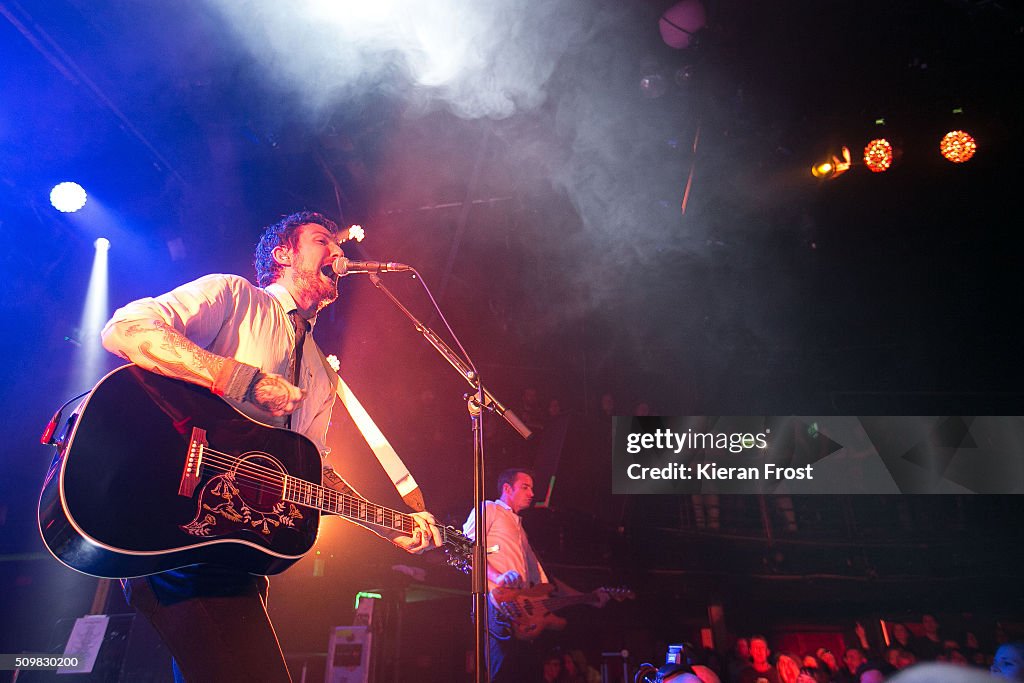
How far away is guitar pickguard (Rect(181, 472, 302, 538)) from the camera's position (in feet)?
6.39

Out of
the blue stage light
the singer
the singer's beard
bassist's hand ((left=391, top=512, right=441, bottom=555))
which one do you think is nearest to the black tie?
the singer

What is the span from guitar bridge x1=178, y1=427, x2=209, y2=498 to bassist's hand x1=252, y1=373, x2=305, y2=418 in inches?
12.0

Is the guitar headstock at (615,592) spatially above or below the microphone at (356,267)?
below

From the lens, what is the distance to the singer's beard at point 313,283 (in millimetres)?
3082

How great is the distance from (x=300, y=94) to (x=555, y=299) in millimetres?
3432

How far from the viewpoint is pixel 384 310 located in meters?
5.49

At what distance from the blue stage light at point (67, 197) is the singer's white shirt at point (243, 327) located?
2151 mm

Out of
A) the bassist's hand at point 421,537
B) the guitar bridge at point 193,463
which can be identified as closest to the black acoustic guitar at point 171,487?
the guitar bridge at point 193,463

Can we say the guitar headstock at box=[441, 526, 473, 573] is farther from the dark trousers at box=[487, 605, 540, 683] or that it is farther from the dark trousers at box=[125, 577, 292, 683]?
the dark trousers at box=[487, 605, 540, 683]

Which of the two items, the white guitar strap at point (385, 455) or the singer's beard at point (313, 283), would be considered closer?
the singer's beard at point (313, 283)

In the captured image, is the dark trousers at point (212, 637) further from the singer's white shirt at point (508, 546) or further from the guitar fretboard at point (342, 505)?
the singer's white shirt at point (508, 546)

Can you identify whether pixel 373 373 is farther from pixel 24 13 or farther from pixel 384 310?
pixel 24 13

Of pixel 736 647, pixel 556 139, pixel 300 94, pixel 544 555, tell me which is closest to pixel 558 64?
pixel 556 139

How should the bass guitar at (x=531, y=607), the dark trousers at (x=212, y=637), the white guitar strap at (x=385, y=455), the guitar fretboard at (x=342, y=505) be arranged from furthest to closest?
the bass guitar at (x=531, y=607)
the white guitar strap at (x=385, y=455)
the guitar fretboard at (x=342, y=505)
the dark trousers at (x=212, y=637)
